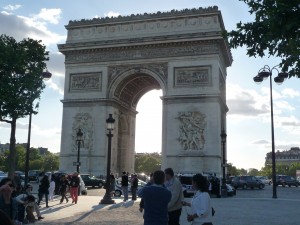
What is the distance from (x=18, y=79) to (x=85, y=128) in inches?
502

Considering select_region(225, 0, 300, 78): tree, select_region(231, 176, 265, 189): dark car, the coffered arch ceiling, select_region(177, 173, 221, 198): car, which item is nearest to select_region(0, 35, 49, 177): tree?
select_region(177, 173, 221, 198): car

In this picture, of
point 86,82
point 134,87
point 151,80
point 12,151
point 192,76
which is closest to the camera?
point 12,151

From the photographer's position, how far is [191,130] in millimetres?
34500

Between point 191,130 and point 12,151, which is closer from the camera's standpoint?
point 12,151

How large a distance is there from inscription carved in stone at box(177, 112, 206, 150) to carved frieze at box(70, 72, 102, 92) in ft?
27.1

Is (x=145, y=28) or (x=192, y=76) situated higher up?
(x=145, y=28)

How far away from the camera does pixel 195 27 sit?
3562cm

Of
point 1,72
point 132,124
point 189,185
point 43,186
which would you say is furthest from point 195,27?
point 43,186

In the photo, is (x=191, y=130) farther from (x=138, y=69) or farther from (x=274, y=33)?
(x=274, y=33)

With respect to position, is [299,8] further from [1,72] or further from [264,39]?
[1,72]

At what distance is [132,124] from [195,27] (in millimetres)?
12221

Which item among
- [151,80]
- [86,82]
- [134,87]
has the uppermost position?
[151,80]

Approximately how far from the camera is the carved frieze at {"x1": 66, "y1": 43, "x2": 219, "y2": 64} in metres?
35.3

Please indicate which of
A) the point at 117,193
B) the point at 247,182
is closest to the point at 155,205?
the point at 117,193
